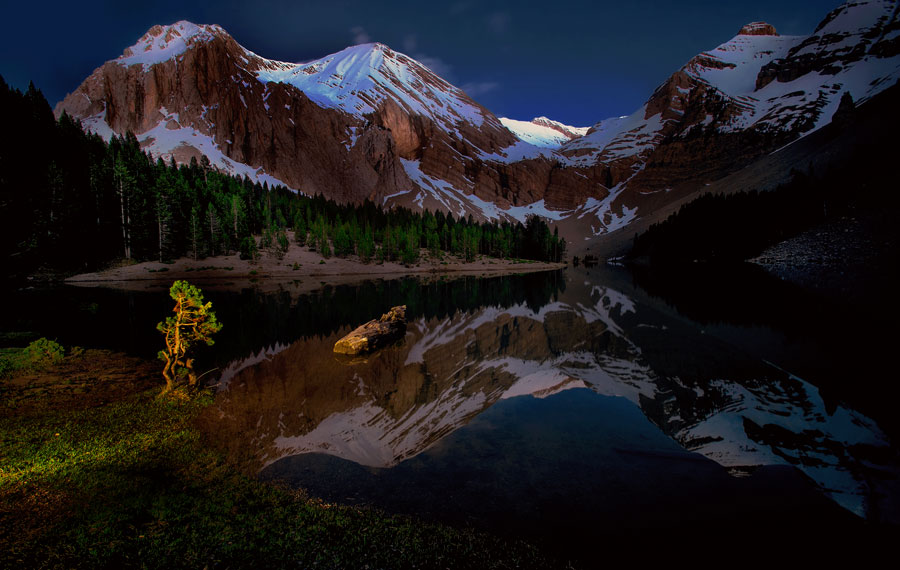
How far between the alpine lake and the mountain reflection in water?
0.06 meters

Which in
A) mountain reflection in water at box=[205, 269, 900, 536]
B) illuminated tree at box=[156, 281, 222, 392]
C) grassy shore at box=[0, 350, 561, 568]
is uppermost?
illuminated tree at box=[156, 281, 222, 392]

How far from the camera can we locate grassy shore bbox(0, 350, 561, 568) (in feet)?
17.8

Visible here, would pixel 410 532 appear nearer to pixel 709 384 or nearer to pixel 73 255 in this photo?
pixel 709 384

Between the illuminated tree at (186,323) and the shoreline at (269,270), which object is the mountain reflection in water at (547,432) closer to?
the illuminated tree at (186,323)

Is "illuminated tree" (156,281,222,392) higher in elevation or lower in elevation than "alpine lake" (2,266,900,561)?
higher

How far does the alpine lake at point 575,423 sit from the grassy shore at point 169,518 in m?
0.62

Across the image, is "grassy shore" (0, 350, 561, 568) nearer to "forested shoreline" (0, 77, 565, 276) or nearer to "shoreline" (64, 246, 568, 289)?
"forested shoreline" (0, 77, 565, 276)

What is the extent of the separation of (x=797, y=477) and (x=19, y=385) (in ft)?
72.9

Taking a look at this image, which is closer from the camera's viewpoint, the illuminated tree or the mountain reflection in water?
the mountain reflection in water

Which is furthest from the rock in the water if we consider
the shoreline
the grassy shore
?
the shoreline

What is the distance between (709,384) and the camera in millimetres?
14938

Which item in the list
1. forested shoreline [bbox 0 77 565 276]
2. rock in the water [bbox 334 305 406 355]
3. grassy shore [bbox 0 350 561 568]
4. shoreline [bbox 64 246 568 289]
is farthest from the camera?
shoreline [bbox 64 246 568 289]

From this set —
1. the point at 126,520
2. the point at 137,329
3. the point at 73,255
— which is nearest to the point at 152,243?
the point at 73,255

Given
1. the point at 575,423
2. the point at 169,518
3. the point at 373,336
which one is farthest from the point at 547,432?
the point at 373,336
